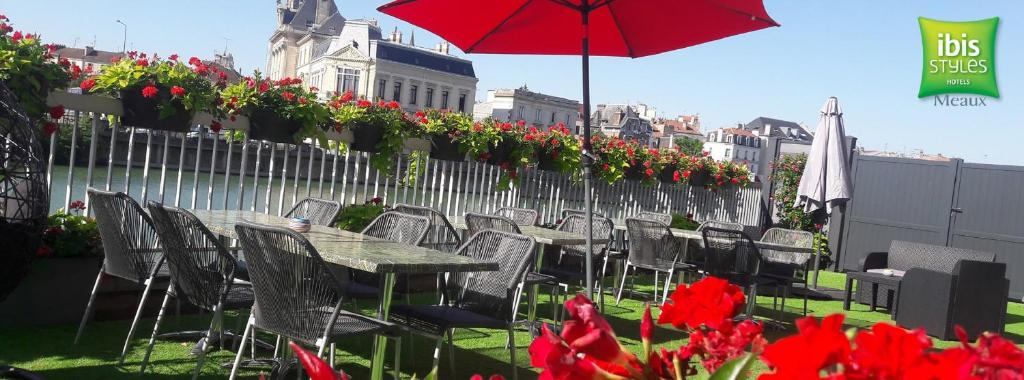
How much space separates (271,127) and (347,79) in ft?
259

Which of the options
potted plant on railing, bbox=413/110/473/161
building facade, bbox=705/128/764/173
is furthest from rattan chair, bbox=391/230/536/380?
building facade, bbox=705/128/764/173

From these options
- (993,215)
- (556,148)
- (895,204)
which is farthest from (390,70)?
(556,148)

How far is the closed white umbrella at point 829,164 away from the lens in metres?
9.80

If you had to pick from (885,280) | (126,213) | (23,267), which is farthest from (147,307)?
(885,280)

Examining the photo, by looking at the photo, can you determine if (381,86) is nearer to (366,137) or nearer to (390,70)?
(390,70)

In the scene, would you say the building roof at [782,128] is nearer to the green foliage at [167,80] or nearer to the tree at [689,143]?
the tree at [689,143]

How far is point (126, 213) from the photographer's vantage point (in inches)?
164

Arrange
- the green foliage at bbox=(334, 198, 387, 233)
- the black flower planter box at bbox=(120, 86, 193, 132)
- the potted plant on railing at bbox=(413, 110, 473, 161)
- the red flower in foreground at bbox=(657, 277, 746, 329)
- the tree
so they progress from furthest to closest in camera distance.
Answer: the tree
the potted plant on railing at bbox=(413, 110, 473, 161)
the green foliage at bbox=(334, 198, 387, 233)
the black flower planter box at bbox=(120, 86, 193, 132)
the red flower in foreground at bbox=(657, 277, 746, 329)

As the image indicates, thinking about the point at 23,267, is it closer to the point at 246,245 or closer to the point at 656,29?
the point at 246,245

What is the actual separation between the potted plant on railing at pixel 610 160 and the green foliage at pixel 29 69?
594cm

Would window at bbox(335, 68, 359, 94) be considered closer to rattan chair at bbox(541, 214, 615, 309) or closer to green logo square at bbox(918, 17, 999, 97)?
green logo square at bbox(918, 17, 999, 97)

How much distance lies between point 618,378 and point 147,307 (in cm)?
501

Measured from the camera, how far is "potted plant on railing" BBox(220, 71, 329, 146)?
6004 millimetres

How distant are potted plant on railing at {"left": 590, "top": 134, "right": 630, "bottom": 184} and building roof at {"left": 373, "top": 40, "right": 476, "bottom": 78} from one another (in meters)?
74.4
